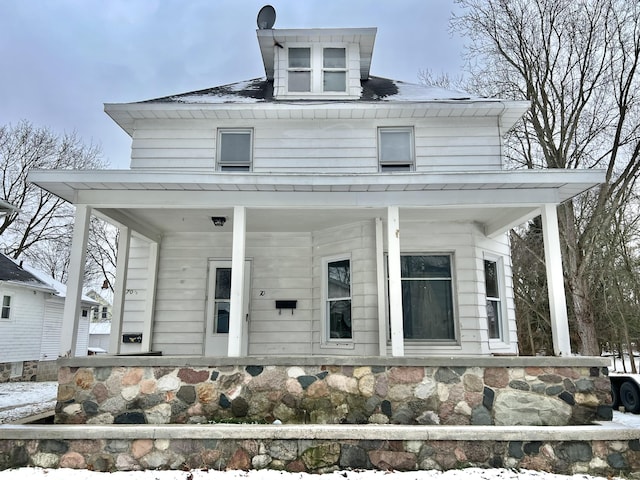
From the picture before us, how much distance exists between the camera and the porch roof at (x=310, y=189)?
17.0 ft

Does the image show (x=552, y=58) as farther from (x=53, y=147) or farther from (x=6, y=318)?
(x=53, y=147)

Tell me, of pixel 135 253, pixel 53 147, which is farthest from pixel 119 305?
pixel 53 147

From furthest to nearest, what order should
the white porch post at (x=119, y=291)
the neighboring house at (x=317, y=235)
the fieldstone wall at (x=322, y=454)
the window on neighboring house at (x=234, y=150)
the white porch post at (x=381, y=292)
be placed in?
the window on neighboring house at (x=234, y=150)
the neighboring house at (x=317, y=235)
the white porch post at (x=119, y=291)
the white porch post at (x=381, y=292)
the fieldstone wall at (x=322, y=454)

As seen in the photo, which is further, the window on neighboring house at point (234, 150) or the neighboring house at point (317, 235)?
the window on neighboring house at point (234, 150)

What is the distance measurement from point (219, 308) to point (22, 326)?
11.4m

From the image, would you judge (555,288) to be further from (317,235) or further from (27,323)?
(27,323)


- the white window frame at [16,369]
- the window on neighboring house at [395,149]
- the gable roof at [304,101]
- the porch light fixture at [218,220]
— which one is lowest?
the white window frame at [16,369]

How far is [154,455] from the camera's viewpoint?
4.32 m

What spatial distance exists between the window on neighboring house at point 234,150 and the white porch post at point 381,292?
8.47 feet

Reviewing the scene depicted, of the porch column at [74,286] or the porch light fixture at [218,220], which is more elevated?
the porch light fixture at [218,220]

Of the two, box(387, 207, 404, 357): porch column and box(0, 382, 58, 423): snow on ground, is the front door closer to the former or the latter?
box(0, 382, 58, 423): snow on ground

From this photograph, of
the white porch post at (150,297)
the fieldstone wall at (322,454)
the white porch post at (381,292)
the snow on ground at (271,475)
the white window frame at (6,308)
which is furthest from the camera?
the white window frame at (6,308)

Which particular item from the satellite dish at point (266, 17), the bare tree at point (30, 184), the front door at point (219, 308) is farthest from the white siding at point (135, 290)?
the bare tree at point (30, 184)

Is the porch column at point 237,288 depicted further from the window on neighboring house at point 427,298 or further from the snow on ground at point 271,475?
the window on neighboring house at point 427,298
